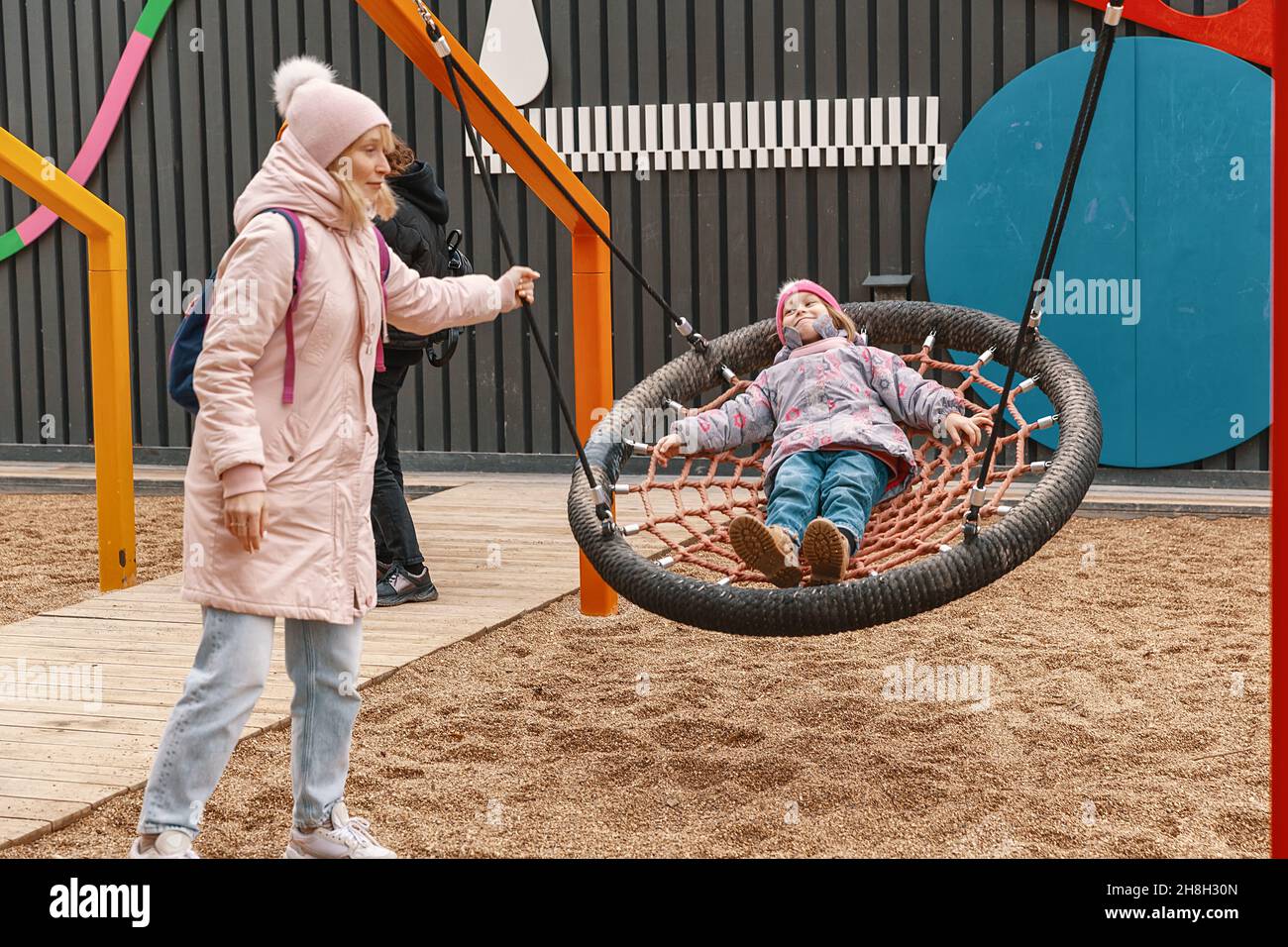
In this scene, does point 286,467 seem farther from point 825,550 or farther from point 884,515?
point 884,515

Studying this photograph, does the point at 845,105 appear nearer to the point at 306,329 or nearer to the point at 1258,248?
the point at 1258,248

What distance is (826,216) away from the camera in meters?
7.29

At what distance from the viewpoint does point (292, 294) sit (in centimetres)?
247

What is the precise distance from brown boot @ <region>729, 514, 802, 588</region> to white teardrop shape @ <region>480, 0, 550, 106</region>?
466 cm

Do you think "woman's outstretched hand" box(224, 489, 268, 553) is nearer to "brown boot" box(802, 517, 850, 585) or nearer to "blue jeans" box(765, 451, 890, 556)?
"brown boot" box(802, 517, 850, 585)

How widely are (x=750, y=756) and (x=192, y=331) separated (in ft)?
5.09

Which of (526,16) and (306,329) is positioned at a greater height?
(526,16)

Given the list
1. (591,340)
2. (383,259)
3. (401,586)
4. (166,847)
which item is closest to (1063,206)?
(383,259)

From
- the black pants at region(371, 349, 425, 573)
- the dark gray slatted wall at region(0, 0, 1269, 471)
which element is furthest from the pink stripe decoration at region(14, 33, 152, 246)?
the black pants at region(371, 349, 425, 573)

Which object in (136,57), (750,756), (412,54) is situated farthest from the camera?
(136,57)

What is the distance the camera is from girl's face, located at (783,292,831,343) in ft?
14.0

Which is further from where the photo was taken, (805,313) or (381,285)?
(805,313)

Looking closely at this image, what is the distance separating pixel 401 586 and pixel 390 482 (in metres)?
0.35

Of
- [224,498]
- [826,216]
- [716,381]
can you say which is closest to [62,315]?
[826,216]
